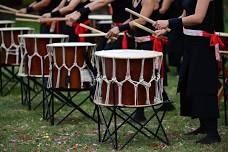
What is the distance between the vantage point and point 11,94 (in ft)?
34.7

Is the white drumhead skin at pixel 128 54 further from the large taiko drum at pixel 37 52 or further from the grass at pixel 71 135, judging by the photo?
the large taiko drum at pixel 37 52

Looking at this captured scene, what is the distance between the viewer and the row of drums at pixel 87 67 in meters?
6.56

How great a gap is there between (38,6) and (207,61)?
181 inches

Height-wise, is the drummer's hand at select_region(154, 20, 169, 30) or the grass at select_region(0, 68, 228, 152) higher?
the drummer's hand at select_region(154, 20, 169, 30)

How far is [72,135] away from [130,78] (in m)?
1.36

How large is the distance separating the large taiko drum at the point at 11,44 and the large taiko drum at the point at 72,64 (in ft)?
7.02

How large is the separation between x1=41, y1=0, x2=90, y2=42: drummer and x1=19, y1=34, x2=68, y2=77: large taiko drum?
20.6 inches

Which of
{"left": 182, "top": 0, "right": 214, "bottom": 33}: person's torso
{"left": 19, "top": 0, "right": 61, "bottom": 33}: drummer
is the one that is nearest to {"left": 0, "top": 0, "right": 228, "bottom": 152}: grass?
{"left": 182, "top": 0, "right": 214, "bottom": 33}: person's torso

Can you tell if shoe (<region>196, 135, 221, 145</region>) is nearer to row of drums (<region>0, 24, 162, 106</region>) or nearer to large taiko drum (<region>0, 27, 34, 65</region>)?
row of drums (<region>0, 24, 162, 106</region>)

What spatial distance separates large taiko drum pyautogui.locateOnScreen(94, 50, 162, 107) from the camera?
652 centimetres

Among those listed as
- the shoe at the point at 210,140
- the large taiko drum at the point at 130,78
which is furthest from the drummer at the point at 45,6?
the shoe at the point at 210,140

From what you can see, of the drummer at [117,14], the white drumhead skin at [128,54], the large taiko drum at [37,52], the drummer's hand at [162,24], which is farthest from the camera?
the large taiko drum at [37,52]

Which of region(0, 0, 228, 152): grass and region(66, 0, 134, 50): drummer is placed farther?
region(66, 0, 134, 50): drummer

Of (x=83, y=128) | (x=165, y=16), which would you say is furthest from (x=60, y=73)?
(x=165, y=16)
